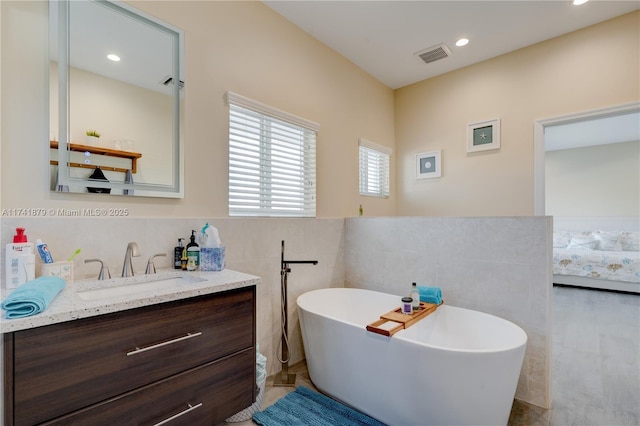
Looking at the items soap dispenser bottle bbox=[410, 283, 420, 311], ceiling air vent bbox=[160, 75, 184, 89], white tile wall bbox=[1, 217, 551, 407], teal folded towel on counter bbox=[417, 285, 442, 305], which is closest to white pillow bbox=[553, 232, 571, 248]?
white tile wall bbox=[1, 217, 551, 407]

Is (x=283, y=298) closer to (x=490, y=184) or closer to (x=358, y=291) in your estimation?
(x=358, y=291)

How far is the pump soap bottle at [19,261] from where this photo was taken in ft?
3.94

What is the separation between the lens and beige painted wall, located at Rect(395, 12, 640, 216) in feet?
8.34

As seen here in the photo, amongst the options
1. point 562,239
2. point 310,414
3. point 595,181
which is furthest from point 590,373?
point 595,181

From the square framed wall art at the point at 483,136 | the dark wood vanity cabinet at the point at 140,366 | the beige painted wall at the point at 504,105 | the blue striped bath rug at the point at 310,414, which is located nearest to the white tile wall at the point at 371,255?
the blue striped bath rug at the point at 310,414

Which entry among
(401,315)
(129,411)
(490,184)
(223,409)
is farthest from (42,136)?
(490,184)

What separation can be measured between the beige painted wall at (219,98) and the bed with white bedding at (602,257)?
352 cm

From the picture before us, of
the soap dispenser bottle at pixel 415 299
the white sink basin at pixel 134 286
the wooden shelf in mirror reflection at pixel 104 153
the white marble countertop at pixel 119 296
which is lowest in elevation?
the soap dispenser bottle at pixel 415 299

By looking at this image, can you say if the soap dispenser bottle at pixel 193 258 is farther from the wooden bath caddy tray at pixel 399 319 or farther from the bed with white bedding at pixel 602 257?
the bed with white bedding at pixel 602 257

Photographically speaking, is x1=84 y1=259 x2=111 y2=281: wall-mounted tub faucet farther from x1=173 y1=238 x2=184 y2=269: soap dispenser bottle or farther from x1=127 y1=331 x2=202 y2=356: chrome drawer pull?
x1=127 y1=331 x2=202 y2=356: chrome drawer pull

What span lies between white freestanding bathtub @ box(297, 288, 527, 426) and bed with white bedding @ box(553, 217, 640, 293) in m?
4.21

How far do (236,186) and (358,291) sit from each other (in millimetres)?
1383

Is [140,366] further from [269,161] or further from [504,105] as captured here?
[504,105]

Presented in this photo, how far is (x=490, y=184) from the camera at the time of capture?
316 cm
